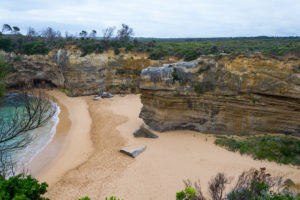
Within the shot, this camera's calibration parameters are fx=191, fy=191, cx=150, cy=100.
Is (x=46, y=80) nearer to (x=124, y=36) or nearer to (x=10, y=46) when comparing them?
(x=10, y=46)

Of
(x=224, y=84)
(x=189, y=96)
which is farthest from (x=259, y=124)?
(x=189, y=96)

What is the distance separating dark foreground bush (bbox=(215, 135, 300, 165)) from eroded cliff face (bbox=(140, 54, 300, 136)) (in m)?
0.79

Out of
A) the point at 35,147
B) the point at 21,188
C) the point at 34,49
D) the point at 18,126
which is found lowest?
the point at 35,147

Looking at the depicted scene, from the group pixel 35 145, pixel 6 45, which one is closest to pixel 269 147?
pixel 35 145

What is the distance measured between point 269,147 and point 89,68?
89.0 feet

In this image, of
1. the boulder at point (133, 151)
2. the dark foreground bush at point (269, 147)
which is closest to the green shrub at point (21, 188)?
the boulder at point (133, 151)

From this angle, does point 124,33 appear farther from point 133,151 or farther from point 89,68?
point 133,151

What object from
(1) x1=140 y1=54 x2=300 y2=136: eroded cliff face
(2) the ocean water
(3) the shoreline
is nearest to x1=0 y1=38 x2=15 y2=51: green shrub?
(2) the ocean water

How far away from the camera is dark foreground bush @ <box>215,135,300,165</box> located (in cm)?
1195

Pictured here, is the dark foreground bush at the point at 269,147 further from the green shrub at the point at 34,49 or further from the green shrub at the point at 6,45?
the green shrub at the point at 6,45

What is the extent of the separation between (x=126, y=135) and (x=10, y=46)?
32622 mm

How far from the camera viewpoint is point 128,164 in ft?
39.3

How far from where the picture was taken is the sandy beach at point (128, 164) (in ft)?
32.6

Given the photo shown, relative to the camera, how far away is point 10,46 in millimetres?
34844
